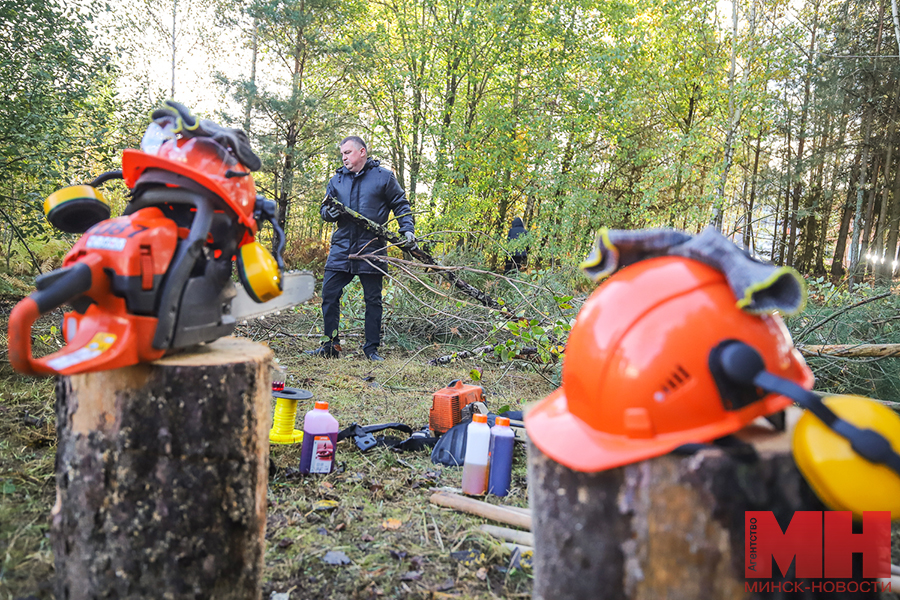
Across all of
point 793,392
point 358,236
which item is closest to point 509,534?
point 793,392

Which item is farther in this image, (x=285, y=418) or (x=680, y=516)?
(x=285, y=418)

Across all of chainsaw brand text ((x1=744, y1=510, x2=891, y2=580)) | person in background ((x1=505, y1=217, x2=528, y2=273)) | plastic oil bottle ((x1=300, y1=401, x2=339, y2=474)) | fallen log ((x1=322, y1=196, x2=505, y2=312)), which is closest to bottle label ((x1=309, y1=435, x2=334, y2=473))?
plastic oil bottle ((x1=300, y1=401, x2=339, y2=474))

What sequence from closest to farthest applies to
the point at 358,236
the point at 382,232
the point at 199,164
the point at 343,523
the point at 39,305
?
1. the point at 39,305
2. the point at 199,164
3. the point at 343,523
4. the point at 382,232
5. the point at 358,236

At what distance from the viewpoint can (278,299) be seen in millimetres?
2361

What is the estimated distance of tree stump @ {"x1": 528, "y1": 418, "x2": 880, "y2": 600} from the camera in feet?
3.93

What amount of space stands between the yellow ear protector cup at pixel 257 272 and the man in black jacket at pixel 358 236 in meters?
3.74

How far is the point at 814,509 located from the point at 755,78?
16.7 metres

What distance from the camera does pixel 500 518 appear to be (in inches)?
96.0

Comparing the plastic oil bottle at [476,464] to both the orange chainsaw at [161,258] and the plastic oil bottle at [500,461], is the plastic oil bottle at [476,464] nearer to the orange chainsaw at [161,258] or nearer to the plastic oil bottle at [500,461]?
the plastic oil bottle at [500,461]

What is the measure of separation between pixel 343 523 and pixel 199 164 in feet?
5.62

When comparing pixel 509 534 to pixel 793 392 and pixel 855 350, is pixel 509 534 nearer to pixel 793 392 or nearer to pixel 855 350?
pixel 793 392

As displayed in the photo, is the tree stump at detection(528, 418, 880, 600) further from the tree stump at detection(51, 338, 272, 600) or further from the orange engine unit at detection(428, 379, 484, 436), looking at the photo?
the orange engine unit at detection(428, 379, 484, 436)

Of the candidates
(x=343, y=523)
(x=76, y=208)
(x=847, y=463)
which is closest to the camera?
(x=847, y=463)

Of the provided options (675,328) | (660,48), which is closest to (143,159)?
(675,328)
